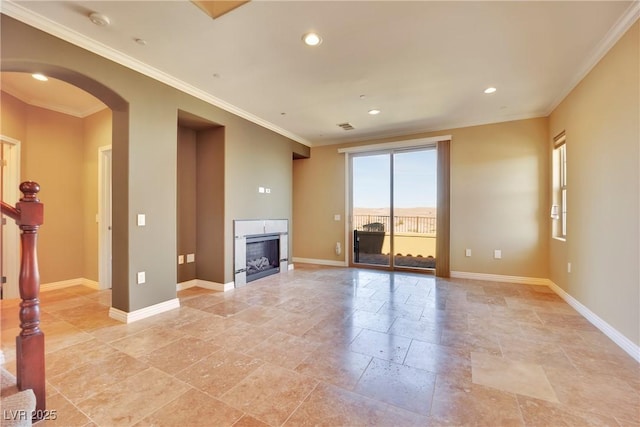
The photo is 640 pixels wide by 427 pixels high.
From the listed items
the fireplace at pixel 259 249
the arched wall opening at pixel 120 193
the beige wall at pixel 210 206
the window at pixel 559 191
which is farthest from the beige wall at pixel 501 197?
the arched wall opening at pixel 120 193

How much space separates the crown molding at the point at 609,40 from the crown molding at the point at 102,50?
4.21 metres

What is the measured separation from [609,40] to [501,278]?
3437mm

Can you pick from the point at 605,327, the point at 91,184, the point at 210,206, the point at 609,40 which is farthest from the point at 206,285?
the point at 609,40

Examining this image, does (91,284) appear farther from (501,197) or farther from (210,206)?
(501,197)

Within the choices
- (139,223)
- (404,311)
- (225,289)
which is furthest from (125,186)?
(404,311)

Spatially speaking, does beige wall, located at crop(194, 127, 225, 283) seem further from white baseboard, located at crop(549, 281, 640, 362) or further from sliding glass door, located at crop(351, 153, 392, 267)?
white baseboard, located at crop(549, 281, 640, 362)

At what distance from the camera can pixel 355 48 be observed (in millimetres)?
2602

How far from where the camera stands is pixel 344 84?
3.34 metres

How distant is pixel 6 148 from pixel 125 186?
2360 mm

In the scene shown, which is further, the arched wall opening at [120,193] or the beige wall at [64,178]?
the beige wall at [64,178]

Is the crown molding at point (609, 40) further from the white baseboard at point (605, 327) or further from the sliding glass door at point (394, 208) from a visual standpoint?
the white baseboard at point (605, 327)

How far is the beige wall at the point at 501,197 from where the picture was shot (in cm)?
434

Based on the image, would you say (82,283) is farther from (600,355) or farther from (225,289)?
(600,355)

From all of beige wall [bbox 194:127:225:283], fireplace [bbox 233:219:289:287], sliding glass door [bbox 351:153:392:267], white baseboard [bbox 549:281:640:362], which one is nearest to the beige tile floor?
white baseboard [bbox 549:281:640:362]
